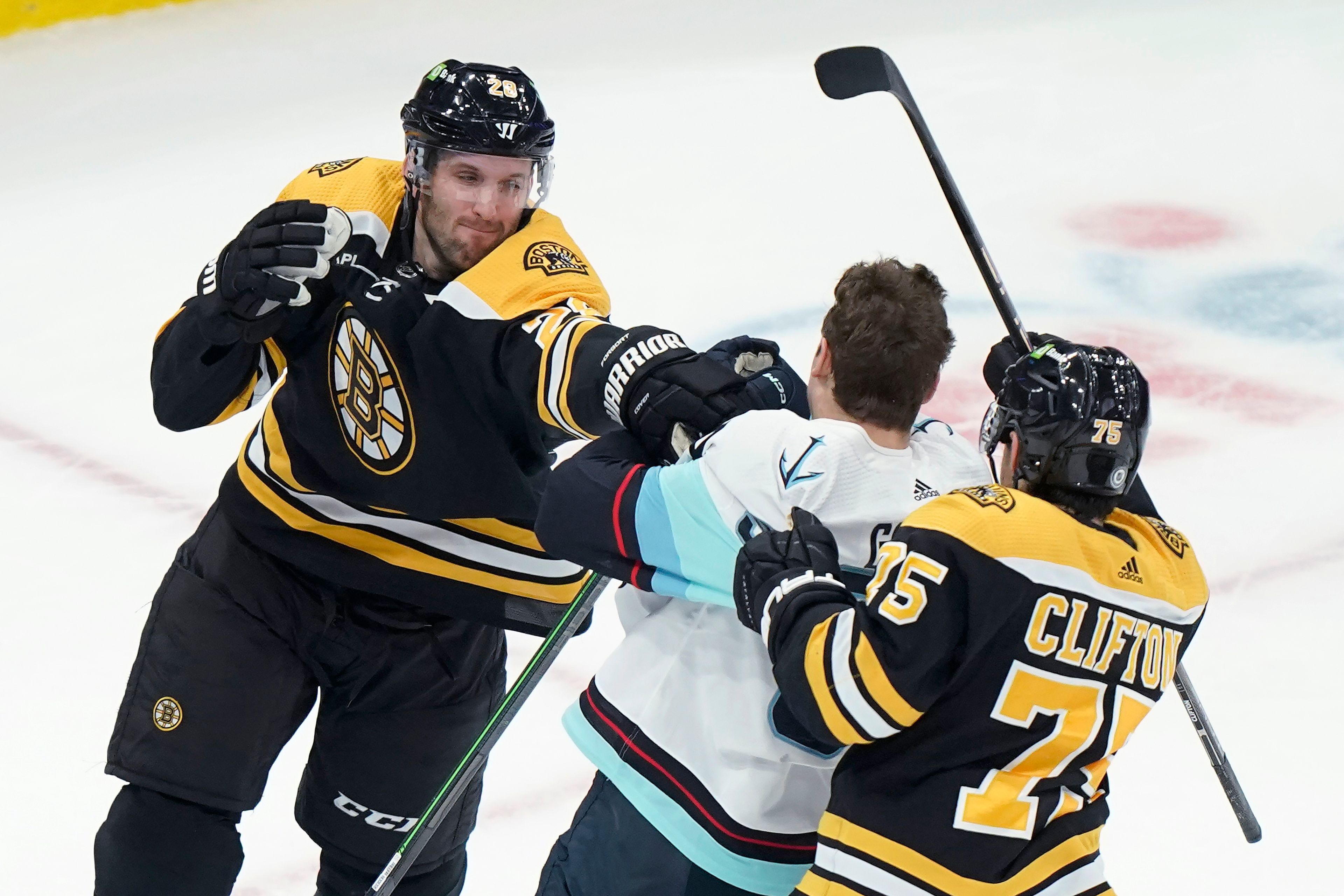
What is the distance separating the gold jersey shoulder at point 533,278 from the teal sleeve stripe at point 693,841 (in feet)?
2.04

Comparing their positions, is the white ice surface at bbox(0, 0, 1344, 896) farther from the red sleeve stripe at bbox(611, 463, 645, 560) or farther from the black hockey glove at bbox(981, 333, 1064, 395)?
the red sleeve stripe at bbox(611, 463, 645, 560)

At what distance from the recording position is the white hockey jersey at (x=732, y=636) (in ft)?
5.57

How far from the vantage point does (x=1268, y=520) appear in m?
3.54

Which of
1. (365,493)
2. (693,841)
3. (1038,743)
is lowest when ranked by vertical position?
(693,841)

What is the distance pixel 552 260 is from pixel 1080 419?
871mm

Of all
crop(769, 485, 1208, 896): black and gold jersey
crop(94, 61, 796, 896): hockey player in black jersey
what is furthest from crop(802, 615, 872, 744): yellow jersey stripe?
crop(94, 61, 796, 896): hockey player in black jersey

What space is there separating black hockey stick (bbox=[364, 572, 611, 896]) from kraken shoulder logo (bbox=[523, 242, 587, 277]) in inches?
15.9

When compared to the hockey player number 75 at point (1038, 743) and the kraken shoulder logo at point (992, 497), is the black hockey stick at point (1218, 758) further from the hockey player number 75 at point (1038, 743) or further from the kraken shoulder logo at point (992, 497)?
the kraken shoulder logo at point (992, 497)

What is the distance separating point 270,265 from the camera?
6.84 feet

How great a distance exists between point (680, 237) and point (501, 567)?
2671 mm

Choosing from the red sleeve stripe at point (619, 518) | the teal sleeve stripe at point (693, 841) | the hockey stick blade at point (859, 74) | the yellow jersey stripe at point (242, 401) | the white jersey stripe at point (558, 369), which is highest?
the hockey stick blade at point (859, 74)

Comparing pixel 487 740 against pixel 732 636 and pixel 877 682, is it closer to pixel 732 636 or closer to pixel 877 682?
pixel 732 636

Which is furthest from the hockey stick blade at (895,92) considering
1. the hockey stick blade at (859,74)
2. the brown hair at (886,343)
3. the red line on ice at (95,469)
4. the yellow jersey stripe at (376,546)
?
the red line on ice at (95,469)

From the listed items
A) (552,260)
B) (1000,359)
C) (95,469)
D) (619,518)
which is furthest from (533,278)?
(95,469)
